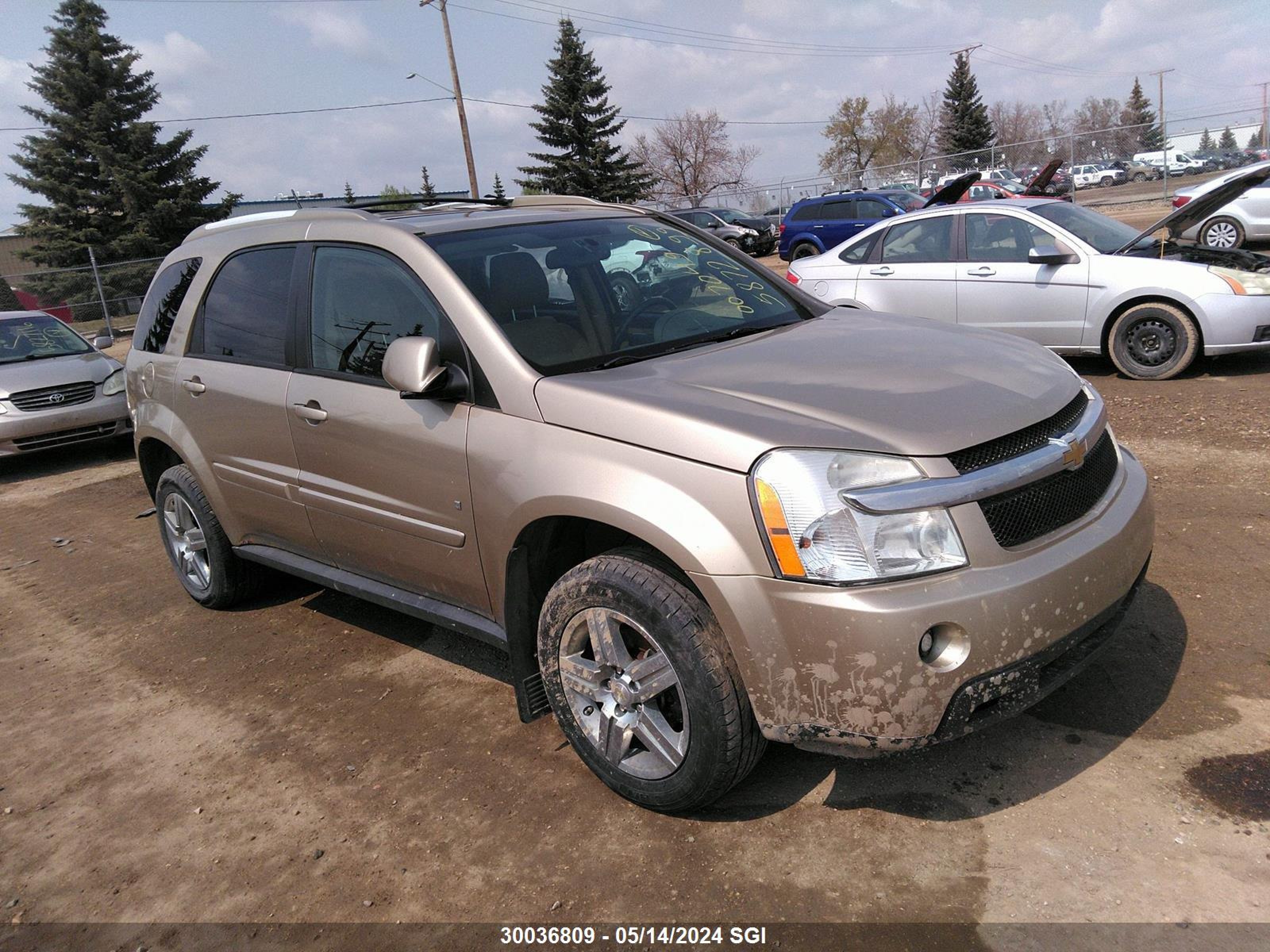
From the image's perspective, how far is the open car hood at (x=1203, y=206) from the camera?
285 inches

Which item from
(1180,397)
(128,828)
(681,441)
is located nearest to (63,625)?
(128,828)

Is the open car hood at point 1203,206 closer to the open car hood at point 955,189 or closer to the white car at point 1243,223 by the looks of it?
the open car hood at point 955,189

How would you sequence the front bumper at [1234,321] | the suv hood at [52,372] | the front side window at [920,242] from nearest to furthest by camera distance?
the front bumper at [1234,321] → the front side window at [920,242] → the suv hood at [52,372]

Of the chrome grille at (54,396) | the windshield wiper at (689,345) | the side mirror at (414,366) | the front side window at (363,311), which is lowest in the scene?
the chrome grille at (54,396)

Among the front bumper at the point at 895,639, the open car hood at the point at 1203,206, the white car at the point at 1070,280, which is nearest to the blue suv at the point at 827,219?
the white car at the point at 1070,280

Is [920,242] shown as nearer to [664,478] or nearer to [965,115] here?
[664,478]

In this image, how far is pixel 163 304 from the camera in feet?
16.3

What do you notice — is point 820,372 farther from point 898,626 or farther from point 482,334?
point 482,334

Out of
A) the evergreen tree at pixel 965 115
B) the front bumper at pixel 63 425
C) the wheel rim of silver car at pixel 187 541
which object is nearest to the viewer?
the wheel rim of silver car at pixel 187 541

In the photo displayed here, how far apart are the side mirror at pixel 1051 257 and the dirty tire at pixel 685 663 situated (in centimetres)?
657

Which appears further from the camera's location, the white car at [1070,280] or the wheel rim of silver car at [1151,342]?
the wheel rim of silver car at [1151,342]

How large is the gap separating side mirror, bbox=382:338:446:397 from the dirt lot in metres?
1.36

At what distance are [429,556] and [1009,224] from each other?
6.90 m

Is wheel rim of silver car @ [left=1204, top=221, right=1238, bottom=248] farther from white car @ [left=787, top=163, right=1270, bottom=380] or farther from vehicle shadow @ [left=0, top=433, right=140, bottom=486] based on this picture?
vehicle shadow @ [left=0, top=433, right=140, bottom=486]
